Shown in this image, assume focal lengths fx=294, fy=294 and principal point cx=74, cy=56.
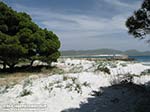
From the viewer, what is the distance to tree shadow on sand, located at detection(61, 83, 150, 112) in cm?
989

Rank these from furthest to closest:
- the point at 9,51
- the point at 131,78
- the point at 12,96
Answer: the point at 9,51 → the point at 131,78 → the point at 12,96

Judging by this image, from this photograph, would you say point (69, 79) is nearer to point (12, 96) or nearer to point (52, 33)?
point (12, 96)

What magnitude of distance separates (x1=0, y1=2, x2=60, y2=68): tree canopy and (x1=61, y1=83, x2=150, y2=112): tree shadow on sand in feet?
34.1

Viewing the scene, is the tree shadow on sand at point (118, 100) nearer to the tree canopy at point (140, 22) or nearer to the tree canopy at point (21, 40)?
the tree canopy at point (140, 22)

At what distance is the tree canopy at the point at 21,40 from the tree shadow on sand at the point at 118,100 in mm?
10384

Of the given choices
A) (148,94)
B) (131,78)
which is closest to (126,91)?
(148,94)

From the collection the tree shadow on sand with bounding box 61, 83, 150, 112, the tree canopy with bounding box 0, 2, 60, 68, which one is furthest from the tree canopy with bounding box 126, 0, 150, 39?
the tree canopy with bounding box 0, 2, 60, 68

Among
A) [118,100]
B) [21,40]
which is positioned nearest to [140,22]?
[118,100]

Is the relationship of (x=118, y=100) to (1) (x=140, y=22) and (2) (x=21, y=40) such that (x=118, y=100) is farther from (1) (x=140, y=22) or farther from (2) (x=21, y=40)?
(2) (x=21, y=40)

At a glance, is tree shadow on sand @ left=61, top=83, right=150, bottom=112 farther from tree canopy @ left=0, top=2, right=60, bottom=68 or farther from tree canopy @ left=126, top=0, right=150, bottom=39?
tree canopy @ left=0, top=2, right=60, bottom=68

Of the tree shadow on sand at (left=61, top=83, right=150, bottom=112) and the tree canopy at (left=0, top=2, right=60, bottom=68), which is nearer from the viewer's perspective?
→ the tree shadow on sand at (left=61, top=83, right=150, bottom=112)

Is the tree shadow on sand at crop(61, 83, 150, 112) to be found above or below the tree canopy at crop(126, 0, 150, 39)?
below

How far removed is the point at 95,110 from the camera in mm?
9828

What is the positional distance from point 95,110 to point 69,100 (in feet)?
4.60
